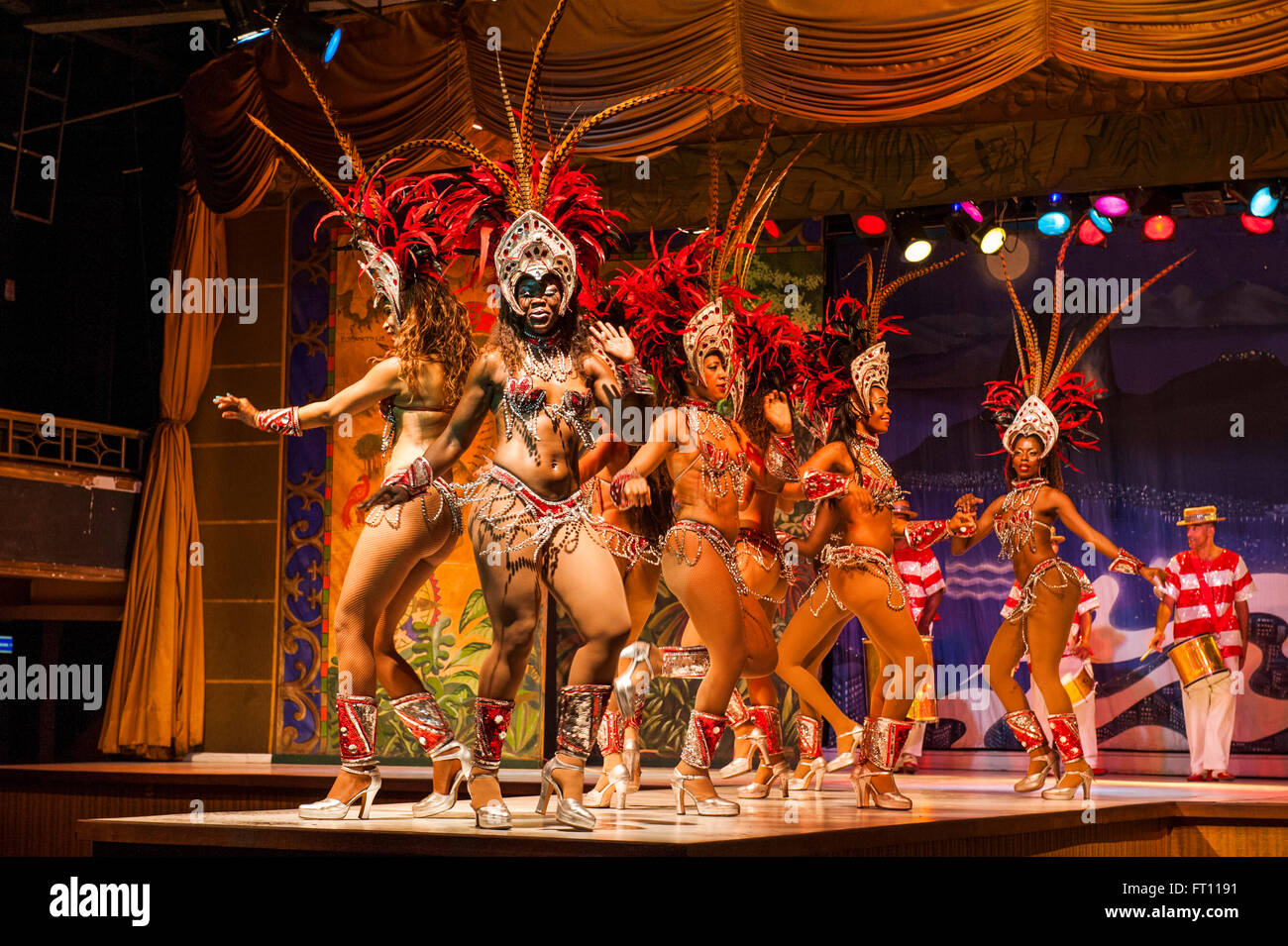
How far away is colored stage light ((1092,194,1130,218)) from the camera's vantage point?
9.30m

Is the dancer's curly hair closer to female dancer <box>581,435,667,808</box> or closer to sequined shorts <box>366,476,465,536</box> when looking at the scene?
Answer: sequined shorts <box>366,476,465,536</box>

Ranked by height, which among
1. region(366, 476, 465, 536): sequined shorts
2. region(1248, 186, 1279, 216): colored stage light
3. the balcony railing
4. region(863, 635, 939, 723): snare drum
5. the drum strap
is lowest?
region(863, 635, 939, 723): snare drum

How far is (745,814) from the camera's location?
5.60 meters

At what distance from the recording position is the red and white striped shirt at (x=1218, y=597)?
29.9 feet

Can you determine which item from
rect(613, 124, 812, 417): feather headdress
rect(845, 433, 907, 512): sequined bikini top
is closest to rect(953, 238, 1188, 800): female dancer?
rect(845, 433, 907, 512): sequined bikini top

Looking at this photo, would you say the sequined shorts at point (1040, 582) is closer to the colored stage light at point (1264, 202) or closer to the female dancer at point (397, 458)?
the female dancer at point (397, 458)

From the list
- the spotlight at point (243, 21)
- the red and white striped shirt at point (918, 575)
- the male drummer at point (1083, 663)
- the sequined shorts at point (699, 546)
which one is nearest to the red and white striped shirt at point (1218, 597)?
the male drummer at point (1083, 663)

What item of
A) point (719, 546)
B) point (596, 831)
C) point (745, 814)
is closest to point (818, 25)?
point (719, 546)

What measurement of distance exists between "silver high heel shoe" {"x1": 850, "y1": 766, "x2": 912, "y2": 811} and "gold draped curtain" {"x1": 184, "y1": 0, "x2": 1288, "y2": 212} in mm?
3626

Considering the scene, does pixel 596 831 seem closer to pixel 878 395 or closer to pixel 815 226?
pixel 878 395

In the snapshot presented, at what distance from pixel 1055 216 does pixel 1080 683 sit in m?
2.87

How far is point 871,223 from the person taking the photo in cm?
970

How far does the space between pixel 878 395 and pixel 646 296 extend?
3.85 feet

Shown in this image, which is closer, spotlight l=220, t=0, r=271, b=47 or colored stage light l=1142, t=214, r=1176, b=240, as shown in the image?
spotlight l=220, t=0, r=271, b=47
